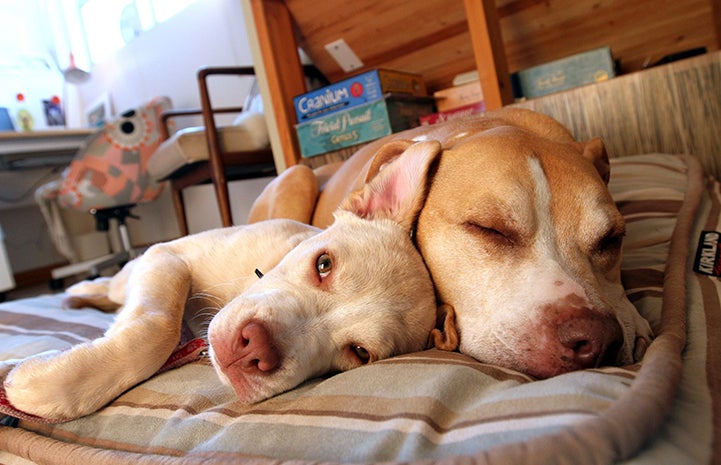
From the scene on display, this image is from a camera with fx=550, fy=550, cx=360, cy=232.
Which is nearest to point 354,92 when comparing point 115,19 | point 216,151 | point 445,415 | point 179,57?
point 216,151

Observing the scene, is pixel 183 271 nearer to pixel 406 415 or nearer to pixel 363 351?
pixel 363 351

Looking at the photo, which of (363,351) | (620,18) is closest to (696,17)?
(620,18)

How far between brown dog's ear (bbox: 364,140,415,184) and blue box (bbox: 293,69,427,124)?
160cm

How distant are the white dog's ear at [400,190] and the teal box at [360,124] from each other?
1693 mm

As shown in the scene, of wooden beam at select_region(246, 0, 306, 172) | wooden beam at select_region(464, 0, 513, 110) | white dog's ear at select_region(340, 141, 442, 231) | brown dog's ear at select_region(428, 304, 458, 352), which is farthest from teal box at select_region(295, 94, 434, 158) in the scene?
Answer: brown dog's ear at select_region(428, 304, 458, 352)

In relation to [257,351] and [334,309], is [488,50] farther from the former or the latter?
[257,351]

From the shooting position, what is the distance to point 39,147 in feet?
17.1

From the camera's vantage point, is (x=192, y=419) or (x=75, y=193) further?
(x=75, y=193)

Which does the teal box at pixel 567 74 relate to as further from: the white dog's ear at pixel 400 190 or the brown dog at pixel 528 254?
the white dog's ear at pixel 400 190

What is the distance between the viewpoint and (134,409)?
0.92 m

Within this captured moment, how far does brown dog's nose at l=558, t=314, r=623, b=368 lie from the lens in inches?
31.3

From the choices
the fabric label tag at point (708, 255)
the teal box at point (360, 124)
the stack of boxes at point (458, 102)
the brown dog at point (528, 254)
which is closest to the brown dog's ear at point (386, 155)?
the brown dog at point (528, 254)

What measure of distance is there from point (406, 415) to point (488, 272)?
408mm

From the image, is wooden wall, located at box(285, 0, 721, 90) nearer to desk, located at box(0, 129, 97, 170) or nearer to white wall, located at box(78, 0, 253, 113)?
white wall, located at box(78, 0, 253, 113)
